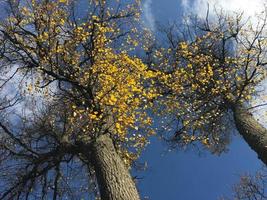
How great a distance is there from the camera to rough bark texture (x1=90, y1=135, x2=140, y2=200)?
9.32 meters

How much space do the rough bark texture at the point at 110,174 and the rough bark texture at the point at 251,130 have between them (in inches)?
192

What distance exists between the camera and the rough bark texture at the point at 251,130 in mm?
12967

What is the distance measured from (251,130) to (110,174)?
19.9 ft

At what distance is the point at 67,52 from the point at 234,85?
21.9ft

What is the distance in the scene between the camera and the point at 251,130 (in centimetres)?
1398

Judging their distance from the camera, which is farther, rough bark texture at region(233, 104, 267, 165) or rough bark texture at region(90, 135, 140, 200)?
rough bark texture at region(233, 104, 267, 165)

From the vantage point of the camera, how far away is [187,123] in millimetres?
17156

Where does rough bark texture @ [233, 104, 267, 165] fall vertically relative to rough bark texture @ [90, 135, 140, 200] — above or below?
above

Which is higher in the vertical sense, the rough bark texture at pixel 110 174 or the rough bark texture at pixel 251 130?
the rough bark texture at pixel 251 130

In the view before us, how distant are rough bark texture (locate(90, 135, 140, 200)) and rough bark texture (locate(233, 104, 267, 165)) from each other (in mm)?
4874

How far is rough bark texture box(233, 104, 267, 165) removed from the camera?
1297cm

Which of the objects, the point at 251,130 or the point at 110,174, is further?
the point at 251,130

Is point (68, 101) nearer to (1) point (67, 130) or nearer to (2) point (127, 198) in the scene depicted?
(1) point (67, 130)

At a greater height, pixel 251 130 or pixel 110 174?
pixel 251 130
